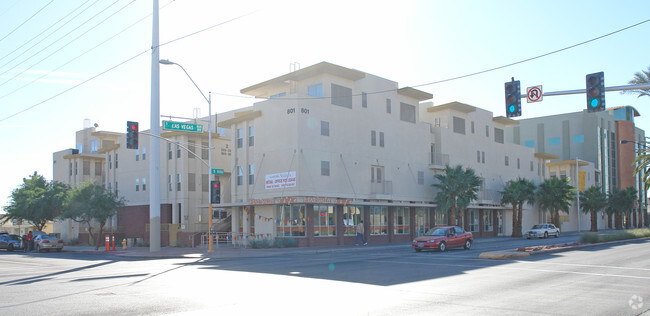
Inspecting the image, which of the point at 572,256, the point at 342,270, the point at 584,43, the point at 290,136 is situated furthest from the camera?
the point at 290,136

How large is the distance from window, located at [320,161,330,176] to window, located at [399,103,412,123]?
10.7 metres

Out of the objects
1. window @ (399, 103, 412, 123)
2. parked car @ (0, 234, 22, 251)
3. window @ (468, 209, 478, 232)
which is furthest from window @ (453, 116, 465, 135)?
parked car @ (0, 234, 22, 251)

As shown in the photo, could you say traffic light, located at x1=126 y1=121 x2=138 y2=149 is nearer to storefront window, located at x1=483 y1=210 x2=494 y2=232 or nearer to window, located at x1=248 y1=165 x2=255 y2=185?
window, located at x1=248 y1=165 x2=255 y2=185

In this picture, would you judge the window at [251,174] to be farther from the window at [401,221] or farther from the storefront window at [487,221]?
the storefront window at [487,221]

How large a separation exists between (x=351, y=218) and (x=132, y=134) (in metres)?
20.1

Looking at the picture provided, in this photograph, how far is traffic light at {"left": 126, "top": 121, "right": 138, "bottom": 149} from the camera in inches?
1006

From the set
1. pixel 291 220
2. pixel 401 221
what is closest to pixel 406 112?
pixel 401 221

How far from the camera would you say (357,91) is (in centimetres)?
4272

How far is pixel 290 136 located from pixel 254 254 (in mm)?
10402

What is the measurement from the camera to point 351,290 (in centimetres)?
1338

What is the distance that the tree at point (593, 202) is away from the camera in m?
72.6

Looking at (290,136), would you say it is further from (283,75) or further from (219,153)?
(219,153)

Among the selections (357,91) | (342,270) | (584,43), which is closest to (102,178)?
(357,91)

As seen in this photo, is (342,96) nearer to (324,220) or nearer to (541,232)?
(324,220)
